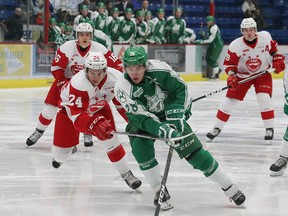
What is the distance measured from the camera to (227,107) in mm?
7945

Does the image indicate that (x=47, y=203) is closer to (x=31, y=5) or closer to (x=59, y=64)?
(x=59, y=64)

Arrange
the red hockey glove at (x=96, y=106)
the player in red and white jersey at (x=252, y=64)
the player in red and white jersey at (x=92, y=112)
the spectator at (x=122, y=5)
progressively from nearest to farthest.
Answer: the player in red and white jersey at (x=92, y=112), the red hockey glove at (x=96, y=106), the player in red and white jersey at (x=252, y=64), the spectator at (x=122, y=5)

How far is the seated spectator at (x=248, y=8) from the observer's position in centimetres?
1845

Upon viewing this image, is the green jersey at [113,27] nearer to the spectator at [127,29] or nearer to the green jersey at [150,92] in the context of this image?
the spectator at [127,29]

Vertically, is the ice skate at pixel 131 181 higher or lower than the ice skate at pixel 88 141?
higher

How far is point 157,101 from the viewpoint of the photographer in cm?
459

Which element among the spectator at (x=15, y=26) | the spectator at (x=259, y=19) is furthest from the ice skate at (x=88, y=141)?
the spectator at (x=259, y=19)

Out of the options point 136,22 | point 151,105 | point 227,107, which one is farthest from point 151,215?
point 136,22

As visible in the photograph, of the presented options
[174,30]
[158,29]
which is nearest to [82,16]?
[158,29]

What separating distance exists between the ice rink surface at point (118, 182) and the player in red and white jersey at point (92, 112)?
185mm

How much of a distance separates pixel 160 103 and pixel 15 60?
9.15 metres

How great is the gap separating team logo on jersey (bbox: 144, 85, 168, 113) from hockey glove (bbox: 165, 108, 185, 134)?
147 mm

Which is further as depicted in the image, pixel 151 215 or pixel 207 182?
pixel 207 182

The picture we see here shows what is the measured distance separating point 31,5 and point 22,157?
7.50 m
